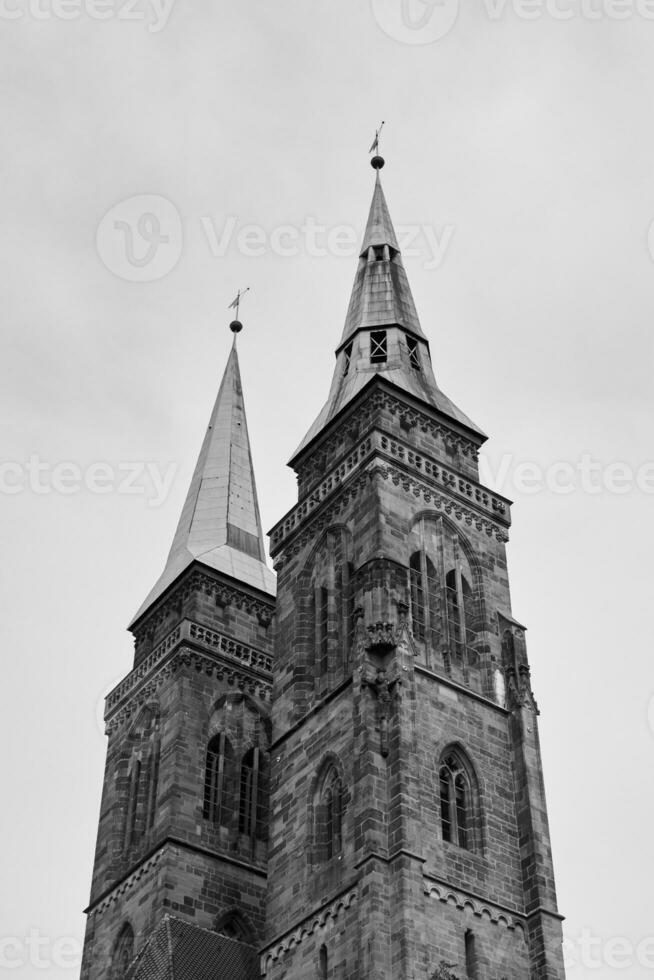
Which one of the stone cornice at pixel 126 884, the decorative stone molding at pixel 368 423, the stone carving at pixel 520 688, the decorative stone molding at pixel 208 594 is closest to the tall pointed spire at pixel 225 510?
the decorative stone molding at pixel 208 594

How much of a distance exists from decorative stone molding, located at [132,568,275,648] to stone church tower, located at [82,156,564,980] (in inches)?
3.0

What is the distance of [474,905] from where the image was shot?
123 ft

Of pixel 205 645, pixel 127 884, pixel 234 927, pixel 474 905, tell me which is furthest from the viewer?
pixel 205 645

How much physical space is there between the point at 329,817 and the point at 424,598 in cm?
650

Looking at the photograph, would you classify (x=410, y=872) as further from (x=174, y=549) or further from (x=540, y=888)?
(x=174, y=549)

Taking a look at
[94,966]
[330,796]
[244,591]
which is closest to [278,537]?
[244,591]

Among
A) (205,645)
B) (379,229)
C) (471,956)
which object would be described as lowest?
(471,956)

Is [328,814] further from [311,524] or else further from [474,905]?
[311,524]

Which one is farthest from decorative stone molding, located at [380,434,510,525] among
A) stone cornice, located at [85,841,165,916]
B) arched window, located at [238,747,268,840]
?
stone cornice, located at [85,841,165,916]

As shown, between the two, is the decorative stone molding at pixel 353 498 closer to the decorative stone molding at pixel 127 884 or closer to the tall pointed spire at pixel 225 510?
the tall pointed spire at pixel 225 510

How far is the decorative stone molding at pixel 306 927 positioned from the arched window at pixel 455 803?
292 centimetres

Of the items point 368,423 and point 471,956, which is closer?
point 471,956

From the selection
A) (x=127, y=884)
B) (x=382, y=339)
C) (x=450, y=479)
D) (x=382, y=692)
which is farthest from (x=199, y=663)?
(x=382, y=692)

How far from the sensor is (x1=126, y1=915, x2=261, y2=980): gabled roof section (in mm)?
40031
